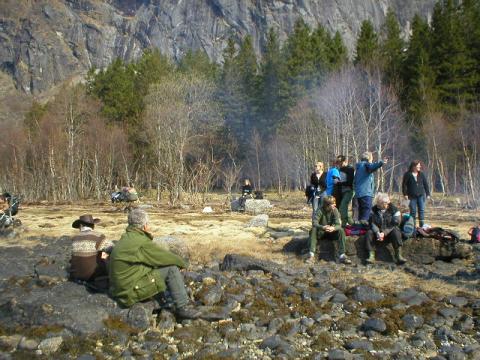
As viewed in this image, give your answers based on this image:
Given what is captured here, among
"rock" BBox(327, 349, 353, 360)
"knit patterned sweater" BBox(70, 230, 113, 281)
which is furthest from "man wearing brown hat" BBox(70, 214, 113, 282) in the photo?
"rock" BBox(327, 349, 353, 360)

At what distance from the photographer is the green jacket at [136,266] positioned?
219 inches

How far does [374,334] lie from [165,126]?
25486 millimetres

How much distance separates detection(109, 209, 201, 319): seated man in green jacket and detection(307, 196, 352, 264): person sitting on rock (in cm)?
353

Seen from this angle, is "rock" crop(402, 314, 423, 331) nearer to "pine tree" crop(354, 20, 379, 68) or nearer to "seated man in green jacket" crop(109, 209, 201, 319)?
"seated man in green jacket" crop(109, 209, 201, 319)

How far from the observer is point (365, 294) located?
254 inches

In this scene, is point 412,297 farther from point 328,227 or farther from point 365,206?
point 365,206

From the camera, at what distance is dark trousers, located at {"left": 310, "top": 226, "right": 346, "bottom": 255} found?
8586 millimetres

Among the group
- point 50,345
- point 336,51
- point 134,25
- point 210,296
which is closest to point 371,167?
point 210,296

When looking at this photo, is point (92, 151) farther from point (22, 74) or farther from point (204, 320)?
point (22, 74)

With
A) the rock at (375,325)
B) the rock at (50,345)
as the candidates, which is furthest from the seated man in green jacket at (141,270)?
the rock at (375,325)

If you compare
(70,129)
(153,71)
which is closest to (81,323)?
(70,129)

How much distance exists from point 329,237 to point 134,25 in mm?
111204

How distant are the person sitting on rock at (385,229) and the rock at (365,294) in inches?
73.3

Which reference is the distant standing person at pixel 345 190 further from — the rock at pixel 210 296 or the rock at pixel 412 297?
the rock at pixel 210 296
